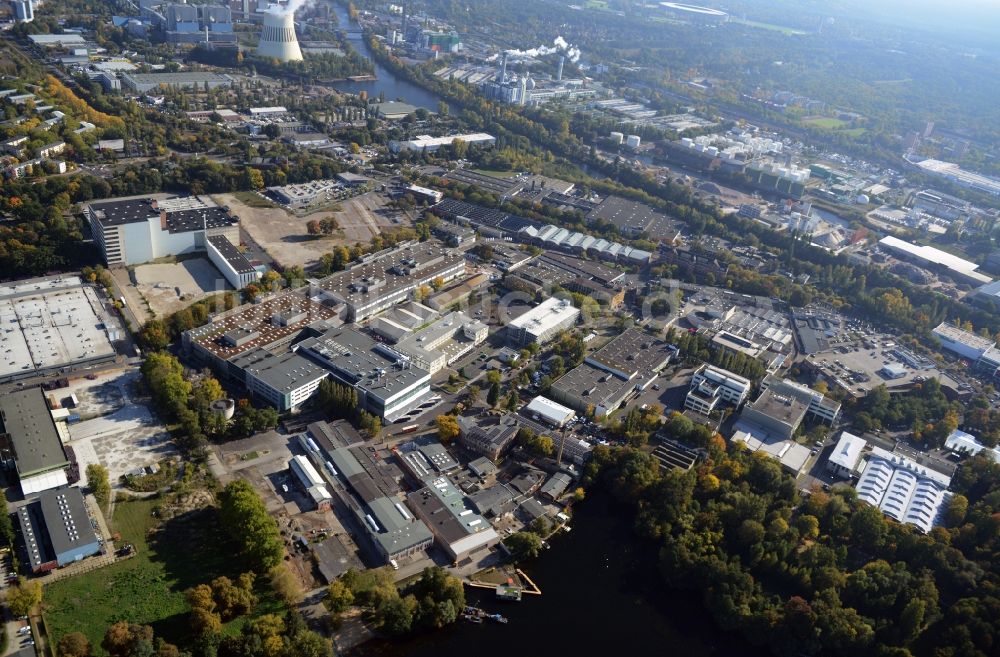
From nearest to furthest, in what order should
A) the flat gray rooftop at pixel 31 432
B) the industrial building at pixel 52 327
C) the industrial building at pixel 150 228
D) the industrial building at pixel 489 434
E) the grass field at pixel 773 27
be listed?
the flat gray rooftop at pixel 31 432
the industrial building at pixel 489 434
the industrial building at pixel 52 327
the industrial building at pixel 150 228
the grass field at pixel 773 27

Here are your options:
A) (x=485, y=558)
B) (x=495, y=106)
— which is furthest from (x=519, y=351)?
(x=495, y=106)

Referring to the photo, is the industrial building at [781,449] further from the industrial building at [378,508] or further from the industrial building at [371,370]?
the industrial building at [378,508]

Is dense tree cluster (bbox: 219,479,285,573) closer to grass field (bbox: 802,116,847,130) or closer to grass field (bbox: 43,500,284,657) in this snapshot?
grass field (bbox: 43,500,284,657)

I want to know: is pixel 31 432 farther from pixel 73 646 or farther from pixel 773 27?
pixel 773 27

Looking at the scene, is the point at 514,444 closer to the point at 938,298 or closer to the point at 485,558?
the point at 485,558

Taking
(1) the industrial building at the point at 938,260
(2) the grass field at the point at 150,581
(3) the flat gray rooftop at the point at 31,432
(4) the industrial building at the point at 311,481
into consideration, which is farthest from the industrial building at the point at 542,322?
(1) the industrial building at the point at 938,260

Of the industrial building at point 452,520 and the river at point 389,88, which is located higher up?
the industrial building at point 452,520

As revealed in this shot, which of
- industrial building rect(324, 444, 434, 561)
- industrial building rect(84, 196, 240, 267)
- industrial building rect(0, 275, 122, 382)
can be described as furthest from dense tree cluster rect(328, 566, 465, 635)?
industrial building rect(84, 196, 240, 267)
